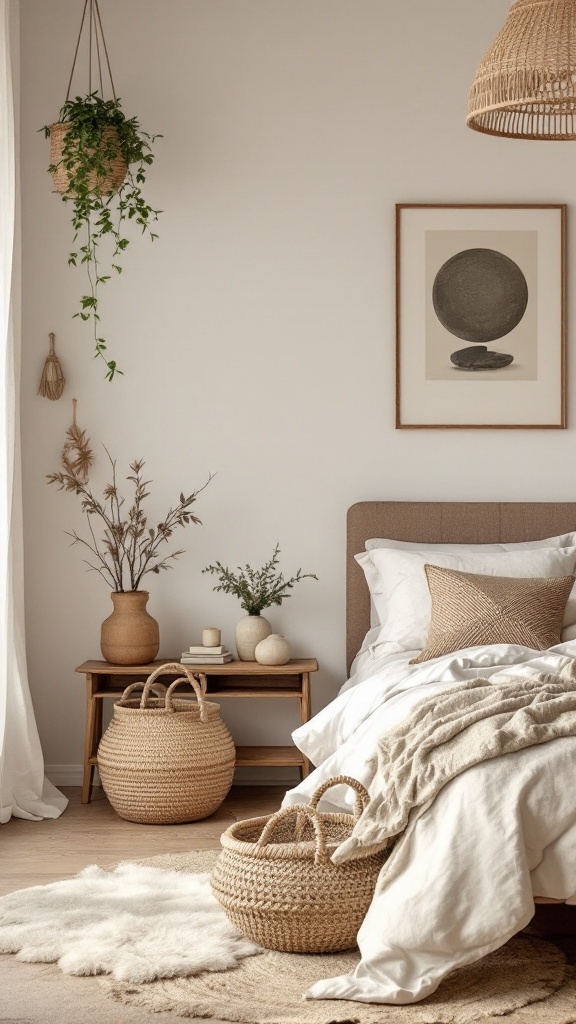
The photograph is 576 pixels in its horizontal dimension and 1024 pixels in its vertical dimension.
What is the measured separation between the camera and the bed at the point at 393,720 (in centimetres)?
248

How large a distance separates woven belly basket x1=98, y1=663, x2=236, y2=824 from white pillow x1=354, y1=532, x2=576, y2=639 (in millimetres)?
858

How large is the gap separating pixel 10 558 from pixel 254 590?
3.45 feet

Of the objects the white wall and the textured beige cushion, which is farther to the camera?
the white wall


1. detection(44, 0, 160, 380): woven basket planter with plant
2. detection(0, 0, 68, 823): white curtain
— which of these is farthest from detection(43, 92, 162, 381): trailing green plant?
detection(0, 0, 68, 823): white curtain

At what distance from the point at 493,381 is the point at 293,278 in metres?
0.99

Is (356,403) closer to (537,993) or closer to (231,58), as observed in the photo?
(231,58)

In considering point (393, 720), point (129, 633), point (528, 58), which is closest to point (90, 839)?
point (129, 633)

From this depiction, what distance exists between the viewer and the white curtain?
4.19 metres

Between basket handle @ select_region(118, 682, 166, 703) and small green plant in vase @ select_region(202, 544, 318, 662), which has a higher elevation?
small green plant in vase @ select_region(202, 544, 318, 662)

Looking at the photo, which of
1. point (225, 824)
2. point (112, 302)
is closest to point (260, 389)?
point (112, 302)

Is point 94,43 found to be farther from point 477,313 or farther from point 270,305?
point 477,313

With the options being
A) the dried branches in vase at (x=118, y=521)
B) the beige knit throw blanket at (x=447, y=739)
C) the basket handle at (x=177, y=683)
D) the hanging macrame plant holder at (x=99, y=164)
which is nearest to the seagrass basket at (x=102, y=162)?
the hanging macrame plant holder at (x=99, y=164)

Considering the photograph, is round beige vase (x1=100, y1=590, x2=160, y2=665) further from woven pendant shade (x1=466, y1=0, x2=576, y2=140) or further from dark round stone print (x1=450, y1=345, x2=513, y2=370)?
woven pendant shade (x1=466, y1=0, x2=576, y2=140)

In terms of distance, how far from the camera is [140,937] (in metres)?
2.88
